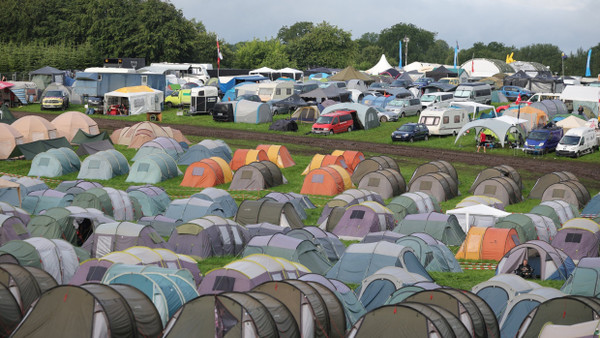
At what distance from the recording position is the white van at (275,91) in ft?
206

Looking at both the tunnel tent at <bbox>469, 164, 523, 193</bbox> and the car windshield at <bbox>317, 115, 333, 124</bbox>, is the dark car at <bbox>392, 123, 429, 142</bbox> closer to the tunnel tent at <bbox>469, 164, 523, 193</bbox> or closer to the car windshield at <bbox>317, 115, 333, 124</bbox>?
the car windshield at <bbox>317, 115, 333, 124</bbox>

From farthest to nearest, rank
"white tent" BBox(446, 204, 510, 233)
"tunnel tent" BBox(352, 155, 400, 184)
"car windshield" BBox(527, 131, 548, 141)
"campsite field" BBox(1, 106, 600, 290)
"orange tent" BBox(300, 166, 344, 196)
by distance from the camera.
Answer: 1. "car windshield" BBox(527, 131, 548, 141)
2. "tunnel tent" BBox(352, 155, 400, 184)
3. "orange tent" BBox(300, 166, 344, 196)
4. "white tent" BBox(446, 204, 510, 233)
5. "campsite field" BBox(1, 106, 600, 290)

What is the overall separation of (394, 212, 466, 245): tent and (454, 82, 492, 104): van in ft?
111

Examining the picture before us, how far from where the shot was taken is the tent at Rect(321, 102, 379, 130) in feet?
168

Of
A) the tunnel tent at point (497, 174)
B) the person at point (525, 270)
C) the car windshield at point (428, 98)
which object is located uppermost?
the car windshield at point (428, 98)

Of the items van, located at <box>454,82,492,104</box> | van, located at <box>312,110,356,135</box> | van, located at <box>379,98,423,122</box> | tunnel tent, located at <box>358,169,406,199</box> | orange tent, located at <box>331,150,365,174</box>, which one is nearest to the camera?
tunnel tent, located at <box>358,169,406,199</box>

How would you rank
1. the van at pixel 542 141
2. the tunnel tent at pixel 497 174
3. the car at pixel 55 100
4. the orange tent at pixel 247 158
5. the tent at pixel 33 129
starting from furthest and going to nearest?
the car at pixel 55 100 → the tent at pixel 33 129 → the van at pixel 542 141 → the orange tent at pixel 247 158 → the tunnel tent at pixel 497 174

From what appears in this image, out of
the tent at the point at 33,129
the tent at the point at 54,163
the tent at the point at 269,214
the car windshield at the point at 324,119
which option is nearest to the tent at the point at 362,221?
the tent at the point at 269,214

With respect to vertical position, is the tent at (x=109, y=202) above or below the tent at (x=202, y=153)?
below

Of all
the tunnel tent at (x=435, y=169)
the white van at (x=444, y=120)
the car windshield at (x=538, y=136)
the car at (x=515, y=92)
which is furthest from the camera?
the car at (x=515, y=92)

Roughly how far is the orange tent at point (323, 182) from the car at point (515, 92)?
127 feet

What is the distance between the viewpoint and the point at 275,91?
Answer: 6275 centimetres

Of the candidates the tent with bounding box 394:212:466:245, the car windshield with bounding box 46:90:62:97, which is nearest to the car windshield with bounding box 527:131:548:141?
the tent with bounding box 394:212:466:245

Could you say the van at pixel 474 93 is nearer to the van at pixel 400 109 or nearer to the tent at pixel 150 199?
the van at pixel 400 109
